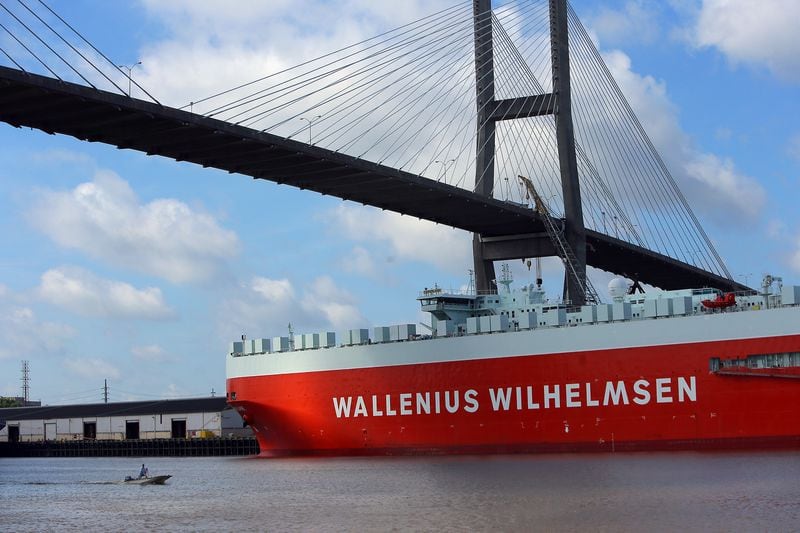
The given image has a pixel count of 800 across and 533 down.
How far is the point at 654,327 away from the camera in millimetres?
34875

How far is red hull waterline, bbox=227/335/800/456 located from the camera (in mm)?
33156

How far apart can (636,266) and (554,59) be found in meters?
11.3

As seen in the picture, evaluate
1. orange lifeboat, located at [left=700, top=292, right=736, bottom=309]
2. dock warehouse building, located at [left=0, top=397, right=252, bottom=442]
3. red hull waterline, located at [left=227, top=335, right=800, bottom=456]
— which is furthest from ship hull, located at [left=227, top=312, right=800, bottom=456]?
dock warehouse building, located at [left=0, top=397, right=252, bottom=442]

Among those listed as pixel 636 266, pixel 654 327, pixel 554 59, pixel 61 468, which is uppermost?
pixel 554 59

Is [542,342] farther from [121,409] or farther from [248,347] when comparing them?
[121,409]

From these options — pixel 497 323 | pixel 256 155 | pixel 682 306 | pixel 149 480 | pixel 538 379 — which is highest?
pixel 256 155

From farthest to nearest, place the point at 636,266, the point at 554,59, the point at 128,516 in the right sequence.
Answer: the point at 636,266
the point at 554,59
the point at 128,516

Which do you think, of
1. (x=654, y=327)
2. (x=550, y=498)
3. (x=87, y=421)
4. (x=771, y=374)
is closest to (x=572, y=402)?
(x=654, y=327)

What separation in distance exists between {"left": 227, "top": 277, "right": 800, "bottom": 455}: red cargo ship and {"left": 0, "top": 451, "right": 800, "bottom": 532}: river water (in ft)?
4.69

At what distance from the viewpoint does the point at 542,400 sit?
36.7 m

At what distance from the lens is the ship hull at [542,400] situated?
3322cm

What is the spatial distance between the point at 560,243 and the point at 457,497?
17.8m

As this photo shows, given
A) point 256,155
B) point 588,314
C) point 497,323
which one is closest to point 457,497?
point 588,314

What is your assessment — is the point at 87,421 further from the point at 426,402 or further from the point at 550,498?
the point at 550,498
